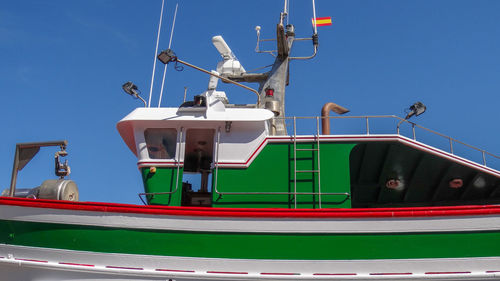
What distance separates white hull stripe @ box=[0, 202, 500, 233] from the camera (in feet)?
21.4

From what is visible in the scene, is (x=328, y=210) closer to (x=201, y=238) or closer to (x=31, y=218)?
(x=201, y=238)

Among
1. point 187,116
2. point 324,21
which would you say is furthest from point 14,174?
point 324,21

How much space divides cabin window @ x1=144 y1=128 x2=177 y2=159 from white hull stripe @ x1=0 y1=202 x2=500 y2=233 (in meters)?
1.49

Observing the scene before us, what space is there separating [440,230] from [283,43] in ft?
20.0

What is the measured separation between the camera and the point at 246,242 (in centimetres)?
657

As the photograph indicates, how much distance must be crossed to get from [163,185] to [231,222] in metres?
1.60

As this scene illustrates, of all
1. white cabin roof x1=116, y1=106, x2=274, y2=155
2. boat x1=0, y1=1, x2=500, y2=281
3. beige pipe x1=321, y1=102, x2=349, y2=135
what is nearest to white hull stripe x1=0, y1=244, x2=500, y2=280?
boat x1=0, y1=1, x2=500, y2=281

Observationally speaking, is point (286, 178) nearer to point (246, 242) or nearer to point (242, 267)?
point (246, 242)

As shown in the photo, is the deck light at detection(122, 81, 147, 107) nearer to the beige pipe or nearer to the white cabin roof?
the white cabin roof

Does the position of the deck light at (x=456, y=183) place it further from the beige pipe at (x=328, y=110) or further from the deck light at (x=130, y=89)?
the deck light at (x=130, y=89)

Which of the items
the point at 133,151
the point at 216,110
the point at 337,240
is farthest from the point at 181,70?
the point at 337,240

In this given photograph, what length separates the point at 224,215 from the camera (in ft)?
21.7

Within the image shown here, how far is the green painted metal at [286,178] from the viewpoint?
7.45m

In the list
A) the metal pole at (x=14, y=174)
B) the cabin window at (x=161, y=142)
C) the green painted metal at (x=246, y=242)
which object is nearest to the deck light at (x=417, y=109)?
the green painted metal at (x=246, y=242)
